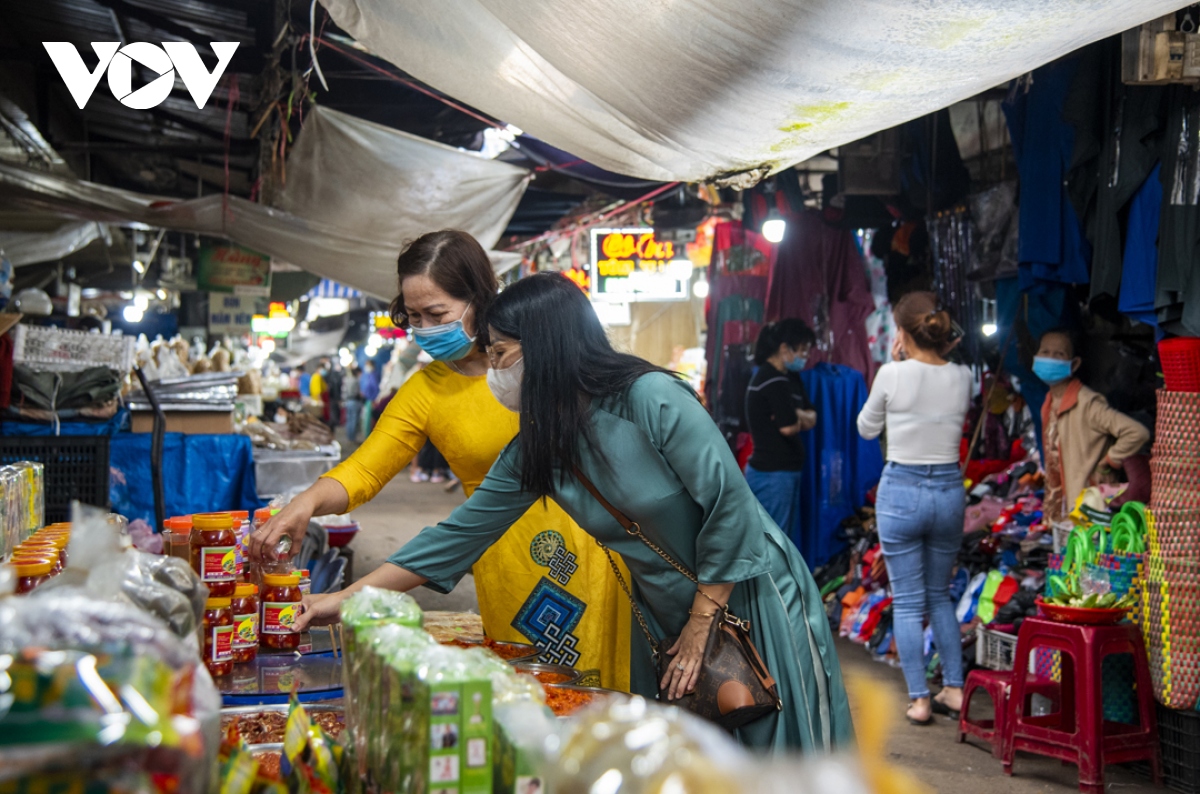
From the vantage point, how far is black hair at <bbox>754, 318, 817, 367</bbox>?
767 centimetres

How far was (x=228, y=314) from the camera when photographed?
14.2 metres

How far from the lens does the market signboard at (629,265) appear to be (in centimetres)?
1124

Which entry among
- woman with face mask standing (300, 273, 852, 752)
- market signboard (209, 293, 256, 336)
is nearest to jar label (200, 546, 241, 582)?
woman with face mask standing (300, 273, 852, 752)

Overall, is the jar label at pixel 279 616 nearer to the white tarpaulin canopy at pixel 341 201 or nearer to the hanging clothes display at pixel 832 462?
the white tarpaulin canopy at pixel 341 201

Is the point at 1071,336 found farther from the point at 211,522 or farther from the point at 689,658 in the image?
the point at 211,522

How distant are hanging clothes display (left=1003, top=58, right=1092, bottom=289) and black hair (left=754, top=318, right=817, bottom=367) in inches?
93.3

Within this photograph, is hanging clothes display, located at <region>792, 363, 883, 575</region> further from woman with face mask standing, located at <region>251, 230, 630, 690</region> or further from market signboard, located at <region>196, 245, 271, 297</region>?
market signboard, located at <region>196, 245, 271, 297</region>

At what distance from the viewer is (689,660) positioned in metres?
2.43

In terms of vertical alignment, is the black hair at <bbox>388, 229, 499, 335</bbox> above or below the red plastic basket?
above

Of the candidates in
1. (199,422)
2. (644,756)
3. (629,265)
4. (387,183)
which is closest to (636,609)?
(644,756)

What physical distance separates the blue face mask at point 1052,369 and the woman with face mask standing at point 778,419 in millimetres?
2139

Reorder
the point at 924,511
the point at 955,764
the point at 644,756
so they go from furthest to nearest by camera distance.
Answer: the point at 924,511 → the point at 955,764 → the point at 644,756

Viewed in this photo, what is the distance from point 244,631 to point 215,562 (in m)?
0.21

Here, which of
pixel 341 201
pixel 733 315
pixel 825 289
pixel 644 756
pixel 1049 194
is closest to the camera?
pixel 644 756
